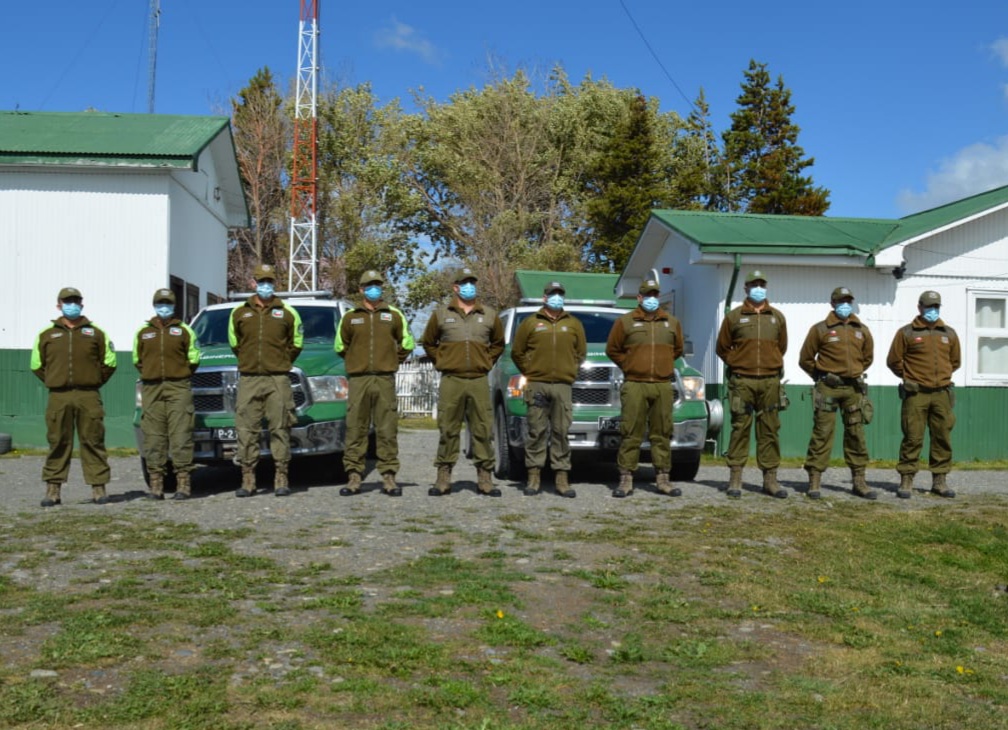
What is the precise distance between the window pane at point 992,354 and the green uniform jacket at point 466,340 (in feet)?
33.0

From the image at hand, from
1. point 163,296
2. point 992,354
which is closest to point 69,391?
point 163,296

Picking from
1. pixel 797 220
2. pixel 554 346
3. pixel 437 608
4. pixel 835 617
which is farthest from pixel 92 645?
pixel 797 220

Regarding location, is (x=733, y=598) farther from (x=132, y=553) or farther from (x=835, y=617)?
(x=132, y=553)

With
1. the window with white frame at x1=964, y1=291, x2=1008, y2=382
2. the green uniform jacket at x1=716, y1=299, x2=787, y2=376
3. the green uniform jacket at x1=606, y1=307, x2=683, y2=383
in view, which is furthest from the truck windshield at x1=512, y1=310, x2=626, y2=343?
the window with white frame at x1=964, y1=291, x2=1008, y2=382

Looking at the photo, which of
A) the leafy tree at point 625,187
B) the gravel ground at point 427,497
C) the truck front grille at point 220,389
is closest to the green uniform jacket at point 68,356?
the truck front grille at point 220,389

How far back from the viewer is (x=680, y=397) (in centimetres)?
1125

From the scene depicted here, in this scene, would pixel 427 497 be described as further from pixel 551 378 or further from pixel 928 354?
pixel 928 354

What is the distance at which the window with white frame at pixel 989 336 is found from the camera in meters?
16.7

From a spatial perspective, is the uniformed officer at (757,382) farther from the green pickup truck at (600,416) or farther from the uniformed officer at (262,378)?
the uniformed officer at (262,378)

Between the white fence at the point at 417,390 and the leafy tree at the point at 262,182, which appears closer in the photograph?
the white fence at the point at 417,390

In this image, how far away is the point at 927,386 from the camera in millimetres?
10859

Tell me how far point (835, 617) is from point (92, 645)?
4.00 m

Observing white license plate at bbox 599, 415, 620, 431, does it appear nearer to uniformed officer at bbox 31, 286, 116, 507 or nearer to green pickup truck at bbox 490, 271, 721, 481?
green pickup truck at bbox 490, 271, 721, 481

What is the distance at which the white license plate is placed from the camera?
11109 mm
